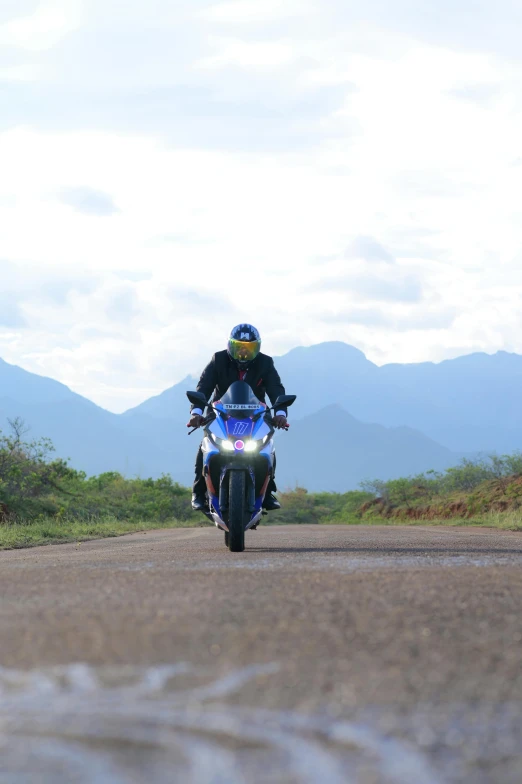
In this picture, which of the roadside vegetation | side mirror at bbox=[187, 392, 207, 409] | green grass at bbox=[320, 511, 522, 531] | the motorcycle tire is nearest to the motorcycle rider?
side mirror at bbox=[187, 392, 207, 409]

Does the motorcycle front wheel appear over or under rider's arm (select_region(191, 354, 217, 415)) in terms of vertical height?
under

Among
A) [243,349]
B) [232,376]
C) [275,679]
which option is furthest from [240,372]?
[275,679]

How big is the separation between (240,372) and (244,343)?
1.18 feet

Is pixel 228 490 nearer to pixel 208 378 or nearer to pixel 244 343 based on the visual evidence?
pixel 208 378

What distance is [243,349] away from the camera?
9.39m

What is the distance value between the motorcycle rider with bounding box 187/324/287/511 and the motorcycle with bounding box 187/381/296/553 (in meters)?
0.33

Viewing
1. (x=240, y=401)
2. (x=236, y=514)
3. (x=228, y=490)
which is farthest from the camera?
(x=240, y=401)

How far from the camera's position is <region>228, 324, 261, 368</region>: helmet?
938 cm

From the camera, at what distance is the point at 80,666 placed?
2609mm

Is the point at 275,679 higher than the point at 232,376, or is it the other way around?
the point at 232,376

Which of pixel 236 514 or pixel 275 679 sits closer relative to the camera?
pixel 275 679

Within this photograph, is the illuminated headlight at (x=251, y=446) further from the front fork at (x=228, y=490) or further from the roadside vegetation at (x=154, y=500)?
the roadside vegetation at (x=154, y=500)

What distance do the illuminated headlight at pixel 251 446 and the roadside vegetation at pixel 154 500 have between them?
172 inches

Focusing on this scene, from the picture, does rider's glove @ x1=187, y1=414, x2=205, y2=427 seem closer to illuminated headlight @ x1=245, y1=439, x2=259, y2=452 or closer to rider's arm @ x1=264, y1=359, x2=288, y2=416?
illuminated headlight @ x1=245, y1=439, x2=259, y2=452
